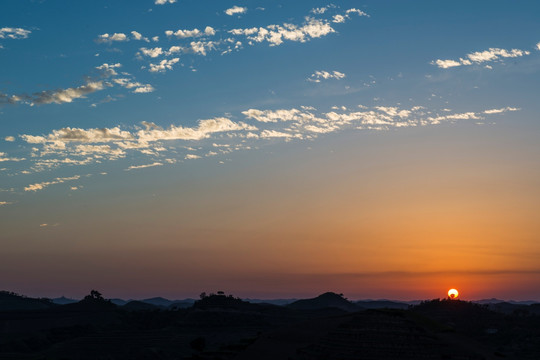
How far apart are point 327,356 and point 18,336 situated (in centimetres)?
13018

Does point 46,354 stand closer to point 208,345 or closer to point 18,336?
point 18,336

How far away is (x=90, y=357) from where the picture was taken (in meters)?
158

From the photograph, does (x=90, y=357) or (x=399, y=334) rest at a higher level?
(x=399, y=334)

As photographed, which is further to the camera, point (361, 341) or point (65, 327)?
point (65, 327)

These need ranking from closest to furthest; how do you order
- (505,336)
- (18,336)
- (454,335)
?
1. (454,335)
2. (505,336)
3. (18,336)

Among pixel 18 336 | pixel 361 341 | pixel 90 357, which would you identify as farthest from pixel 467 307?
pixel 18 336

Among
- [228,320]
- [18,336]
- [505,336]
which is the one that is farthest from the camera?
[228,320]

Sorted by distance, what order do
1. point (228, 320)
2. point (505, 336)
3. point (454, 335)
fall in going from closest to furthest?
point (454, 335)
point (505, 336)
point (228, 320)

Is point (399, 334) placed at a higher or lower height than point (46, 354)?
higher

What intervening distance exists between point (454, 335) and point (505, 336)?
4386 cm

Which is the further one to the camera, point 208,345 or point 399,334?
point 208,345

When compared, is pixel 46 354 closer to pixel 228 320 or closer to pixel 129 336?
pixel 129 336

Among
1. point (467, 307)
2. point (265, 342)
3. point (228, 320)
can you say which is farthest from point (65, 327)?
point (467, 307)

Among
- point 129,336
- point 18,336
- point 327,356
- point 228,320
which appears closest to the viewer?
point 327,356
